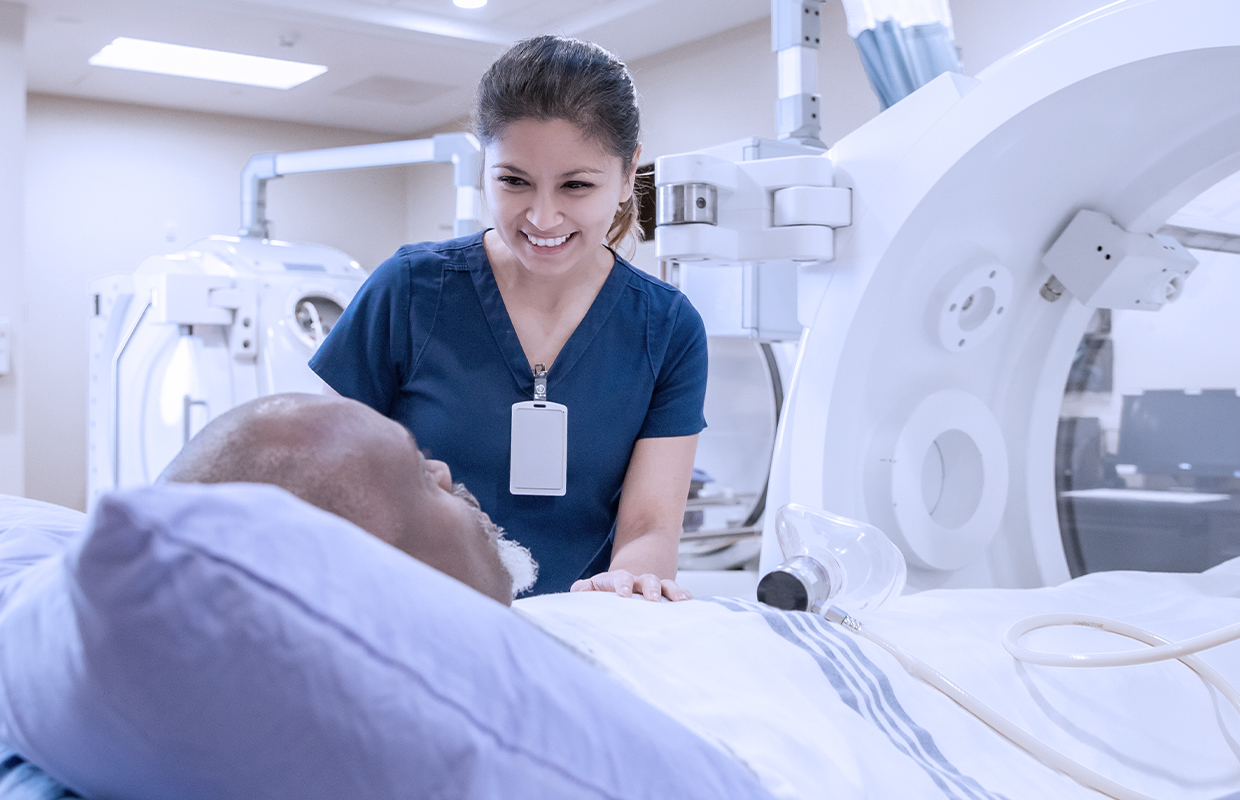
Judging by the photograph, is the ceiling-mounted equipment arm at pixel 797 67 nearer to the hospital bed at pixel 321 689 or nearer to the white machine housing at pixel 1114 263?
the white machine housing at pixel 1114 263

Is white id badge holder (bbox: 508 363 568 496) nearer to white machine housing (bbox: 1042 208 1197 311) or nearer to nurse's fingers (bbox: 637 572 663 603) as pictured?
nurse's fingers (bbox: 637 572 663 603)

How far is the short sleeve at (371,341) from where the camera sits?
1140mm

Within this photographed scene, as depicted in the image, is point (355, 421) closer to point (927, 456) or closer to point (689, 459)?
point (689, 459)

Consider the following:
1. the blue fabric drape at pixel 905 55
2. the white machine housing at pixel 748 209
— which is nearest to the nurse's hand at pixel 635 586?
the white machine housing at pixel 748 209

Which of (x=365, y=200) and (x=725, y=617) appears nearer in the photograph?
(x=725, y=617)

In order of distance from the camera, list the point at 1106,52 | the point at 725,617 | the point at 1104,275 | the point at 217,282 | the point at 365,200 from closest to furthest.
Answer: the point at 725,617 < the point at 1106,52 < the point at 1104,275 < the point at 217,282 < the point at 365,200

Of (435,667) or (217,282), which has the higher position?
(217,282)

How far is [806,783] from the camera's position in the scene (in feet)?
1.67

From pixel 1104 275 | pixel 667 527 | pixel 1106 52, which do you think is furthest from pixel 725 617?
pixel 1104 275

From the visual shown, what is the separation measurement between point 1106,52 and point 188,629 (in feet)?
3.14

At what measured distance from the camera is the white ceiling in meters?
3.86

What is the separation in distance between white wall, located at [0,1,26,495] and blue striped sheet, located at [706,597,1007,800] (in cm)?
374

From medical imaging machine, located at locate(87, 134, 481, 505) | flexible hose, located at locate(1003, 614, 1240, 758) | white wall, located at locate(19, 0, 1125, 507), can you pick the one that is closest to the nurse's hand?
flexible hose, located at locate(1003, 614, 1240, 758)

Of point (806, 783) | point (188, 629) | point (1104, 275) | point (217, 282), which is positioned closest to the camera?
point (188, 629)
